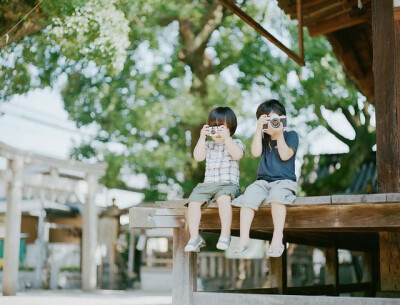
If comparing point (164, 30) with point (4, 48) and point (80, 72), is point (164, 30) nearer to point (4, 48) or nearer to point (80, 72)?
point (80, 72)

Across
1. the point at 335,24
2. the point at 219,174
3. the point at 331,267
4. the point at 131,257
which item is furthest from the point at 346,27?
the point at 131,257

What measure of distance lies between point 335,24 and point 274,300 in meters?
5.06

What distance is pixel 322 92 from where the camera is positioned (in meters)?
14.0

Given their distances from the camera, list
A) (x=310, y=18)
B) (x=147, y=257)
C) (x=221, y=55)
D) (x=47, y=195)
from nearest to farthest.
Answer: (x=310, y=18) → (x=47, y=195) → (x=221, y=55) → (x=147, y=257)

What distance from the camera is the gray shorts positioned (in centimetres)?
407

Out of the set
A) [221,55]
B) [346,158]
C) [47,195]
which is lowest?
[47,195]

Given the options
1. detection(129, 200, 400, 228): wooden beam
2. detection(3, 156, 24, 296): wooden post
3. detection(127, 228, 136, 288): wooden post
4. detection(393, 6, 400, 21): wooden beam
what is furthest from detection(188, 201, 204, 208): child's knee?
detection(127, 228, 136, 288): wooden post

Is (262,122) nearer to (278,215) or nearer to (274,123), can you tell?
(274,123)

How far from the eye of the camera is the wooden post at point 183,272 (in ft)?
15.0

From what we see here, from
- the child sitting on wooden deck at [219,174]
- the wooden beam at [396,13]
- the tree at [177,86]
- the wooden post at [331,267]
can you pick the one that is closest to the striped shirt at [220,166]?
the child sitting on wooden deck at [219,174]

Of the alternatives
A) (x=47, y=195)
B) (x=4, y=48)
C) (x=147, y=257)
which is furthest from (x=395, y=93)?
(x=147, y=257)

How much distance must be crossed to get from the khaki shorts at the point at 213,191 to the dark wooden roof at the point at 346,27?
4009 mm

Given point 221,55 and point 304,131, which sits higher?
point 221,55

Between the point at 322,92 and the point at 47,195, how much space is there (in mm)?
6969
